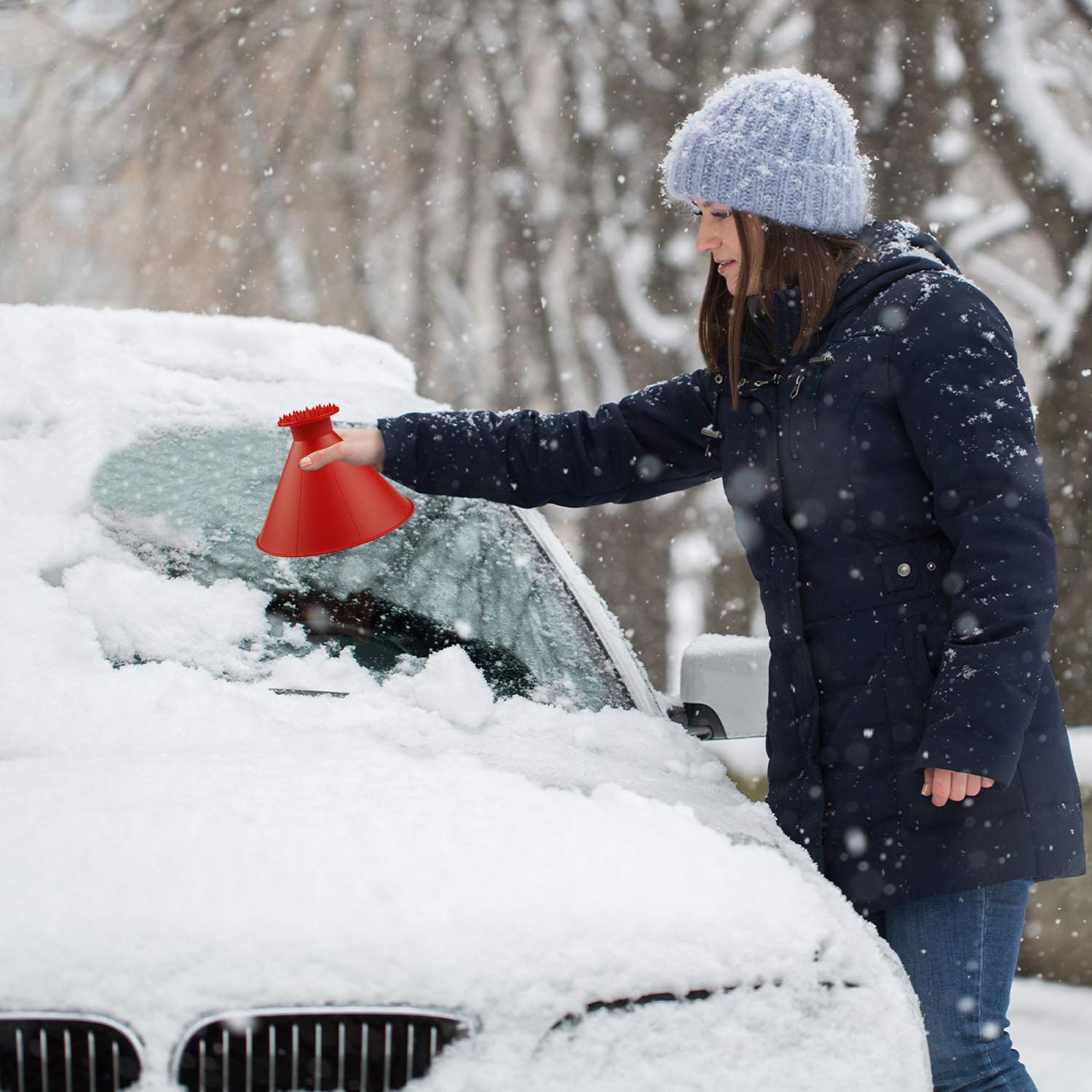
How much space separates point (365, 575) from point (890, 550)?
3.46 ft

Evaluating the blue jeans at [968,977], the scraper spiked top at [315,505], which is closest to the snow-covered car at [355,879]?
the scraper spiked top at [315,505]

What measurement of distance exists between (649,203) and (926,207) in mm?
1587

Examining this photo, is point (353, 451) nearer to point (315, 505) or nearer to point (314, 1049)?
point (315, 505)

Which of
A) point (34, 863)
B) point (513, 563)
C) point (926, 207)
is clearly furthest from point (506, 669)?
point (926, 207)

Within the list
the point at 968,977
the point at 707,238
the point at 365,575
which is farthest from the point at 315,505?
the point at 968,977

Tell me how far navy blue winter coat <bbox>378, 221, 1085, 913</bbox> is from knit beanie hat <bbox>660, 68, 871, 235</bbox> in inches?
4.2

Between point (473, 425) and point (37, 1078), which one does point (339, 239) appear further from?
point (37, 1078)

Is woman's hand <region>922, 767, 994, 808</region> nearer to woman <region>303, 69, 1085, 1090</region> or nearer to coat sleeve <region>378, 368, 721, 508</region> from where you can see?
woman <region>303, 69, 1085, 1090</region>

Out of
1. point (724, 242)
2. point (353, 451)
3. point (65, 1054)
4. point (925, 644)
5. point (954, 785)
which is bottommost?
point (65, 1054)

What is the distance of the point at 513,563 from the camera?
2.65 meters

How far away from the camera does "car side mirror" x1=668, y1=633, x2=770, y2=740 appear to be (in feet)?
8.08

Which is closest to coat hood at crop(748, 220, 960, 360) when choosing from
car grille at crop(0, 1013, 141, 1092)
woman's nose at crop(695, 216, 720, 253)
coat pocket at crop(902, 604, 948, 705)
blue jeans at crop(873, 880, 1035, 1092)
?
woman's nose at crop(695, 216, 720, 253)

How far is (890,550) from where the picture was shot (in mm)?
1815

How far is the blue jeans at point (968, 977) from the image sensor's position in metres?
1.70
